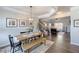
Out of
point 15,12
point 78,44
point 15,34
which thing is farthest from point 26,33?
point 78,44

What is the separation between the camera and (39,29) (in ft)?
6.86

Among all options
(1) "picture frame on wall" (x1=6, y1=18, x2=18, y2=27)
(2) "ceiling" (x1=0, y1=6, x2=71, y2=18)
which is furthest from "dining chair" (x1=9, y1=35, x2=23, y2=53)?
(2) "ceiling" (x1=0, y1=6, x2=71, y2=18)

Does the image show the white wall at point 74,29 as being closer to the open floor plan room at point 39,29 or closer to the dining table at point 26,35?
the open floor plan room at point 39,29

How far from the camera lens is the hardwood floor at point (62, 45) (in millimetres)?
2012

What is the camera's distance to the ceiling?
6.40 feet

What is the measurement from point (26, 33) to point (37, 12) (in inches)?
22.2

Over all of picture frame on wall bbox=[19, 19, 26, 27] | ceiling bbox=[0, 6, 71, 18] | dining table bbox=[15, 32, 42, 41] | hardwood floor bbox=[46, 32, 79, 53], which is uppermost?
ceiling bbox=[0, 6, 71, 18]

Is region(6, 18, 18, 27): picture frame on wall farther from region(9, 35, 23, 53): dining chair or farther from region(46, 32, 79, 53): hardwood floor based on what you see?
region(46, 32, 79, 53): hardwood floor

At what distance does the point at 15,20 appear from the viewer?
197 centimetres

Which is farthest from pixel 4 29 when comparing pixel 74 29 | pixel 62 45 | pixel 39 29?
pixel 74 29

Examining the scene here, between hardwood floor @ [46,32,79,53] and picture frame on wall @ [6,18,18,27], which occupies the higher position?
picture frame on wall @ [6,18,18,27]

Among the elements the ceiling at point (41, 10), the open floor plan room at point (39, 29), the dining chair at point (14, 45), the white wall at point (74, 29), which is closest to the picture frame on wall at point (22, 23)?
the open floor plan room at point (39, 29)

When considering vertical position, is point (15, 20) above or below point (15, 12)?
below

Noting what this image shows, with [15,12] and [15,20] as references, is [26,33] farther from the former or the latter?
[15,12]
